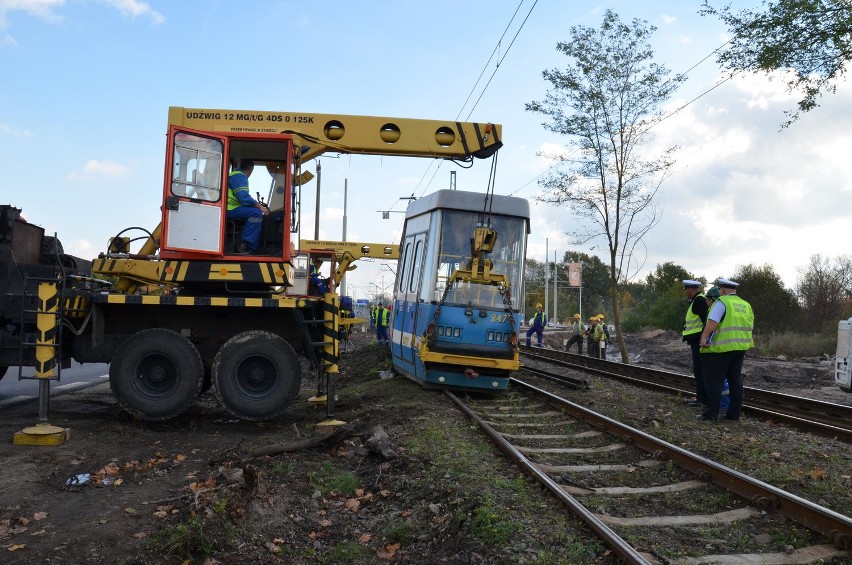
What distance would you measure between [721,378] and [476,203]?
4.68m

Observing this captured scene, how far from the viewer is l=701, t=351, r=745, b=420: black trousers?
9.45 meters

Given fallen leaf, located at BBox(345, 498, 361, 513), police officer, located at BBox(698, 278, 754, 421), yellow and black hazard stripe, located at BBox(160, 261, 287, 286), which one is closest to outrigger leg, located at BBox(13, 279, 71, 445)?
yellow and black hazard stripe, located at BBox(160, 261, 287, 286)

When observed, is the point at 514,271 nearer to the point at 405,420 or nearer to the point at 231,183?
the point at 405,420

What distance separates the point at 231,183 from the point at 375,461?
3.91 m

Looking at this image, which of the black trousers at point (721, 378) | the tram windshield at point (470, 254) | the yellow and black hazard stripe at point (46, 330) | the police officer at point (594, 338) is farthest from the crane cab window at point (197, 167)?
the police officer at point (594, 338)

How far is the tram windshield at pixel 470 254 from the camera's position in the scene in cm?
1167

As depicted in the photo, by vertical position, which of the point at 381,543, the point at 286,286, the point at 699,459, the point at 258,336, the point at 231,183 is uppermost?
the point at 231,183

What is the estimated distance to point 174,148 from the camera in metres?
8.69

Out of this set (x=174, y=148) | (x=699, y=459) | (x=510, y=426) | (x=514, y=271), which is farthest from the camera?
(x=514, y=271)

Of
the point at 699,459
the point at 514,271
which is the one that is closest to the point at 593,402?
the point at 514,271

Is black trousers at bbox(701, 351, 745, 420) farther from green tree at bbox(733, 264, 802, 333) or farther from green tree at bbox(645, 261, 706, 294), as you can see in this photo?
green tree at bbox(645, 261, 706, 294)

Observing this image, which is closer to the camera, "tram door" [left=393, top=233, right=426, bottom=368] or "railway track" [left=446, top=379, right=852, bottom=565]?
"railway track" [left=446, top=379, right=852, bottom=565]

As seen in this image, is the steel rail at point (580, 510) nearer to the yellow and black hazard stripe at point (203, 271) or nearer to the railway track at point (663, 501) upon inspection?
the railway track at point (663, 501)

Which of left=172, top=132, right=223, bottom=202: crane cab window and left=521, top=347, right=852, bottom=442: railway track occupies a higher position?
left=172, top=132, right=223, bottom=202: crane cab window
